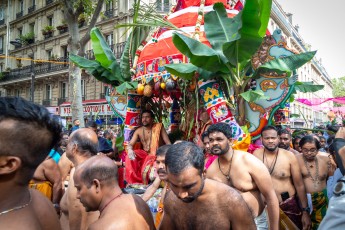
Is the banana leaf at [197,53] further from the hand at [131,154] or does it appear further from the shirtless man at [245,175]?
the hand at [131,154]

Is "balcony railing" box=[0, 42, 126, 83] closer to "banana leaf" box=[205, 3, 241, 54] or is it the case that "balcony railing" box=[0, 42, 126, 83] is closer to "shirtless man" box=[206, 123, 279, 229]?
"banana leaf" box=[205, 3, 241, 54]

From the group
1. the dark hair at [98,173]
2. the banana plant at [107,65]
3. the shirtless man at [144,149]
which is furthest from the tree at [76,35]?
the dark hair at [98,173]

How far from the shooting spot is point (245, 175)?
3529mm

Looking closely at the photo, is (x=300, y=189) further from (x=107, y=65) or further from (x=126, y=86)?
(x=107, y=65)

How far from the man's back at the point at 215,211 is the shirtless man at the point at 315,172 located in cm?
267

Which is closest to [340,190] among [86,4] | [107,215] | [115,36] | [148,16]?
[107,215]

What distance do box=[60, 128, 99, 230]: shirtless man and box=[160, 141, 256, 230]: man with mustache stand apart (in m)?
0.75

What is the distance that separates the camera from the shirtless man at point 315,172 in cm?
469

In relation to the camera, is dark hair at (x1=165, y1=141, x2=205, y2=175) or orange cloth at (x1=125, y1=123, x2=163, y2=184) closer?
dark hair at (x1=165, y1=141, x2=205, y2=175)

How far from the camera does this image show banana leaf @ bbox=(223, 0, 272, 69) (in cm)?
489

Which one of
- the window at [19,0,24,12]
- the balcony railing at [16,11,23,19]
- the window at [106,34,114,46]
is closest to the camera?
the window at [106,34,114,46]

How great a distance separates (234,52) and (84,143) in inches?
110

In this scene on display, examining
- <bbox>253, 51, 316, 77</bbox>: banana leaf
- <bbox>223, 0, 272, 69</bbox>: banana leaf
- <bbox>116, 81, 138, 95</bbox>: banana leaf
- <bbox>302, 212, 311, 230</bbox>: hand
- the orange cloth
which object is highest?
<bbox>223, 0, 272, 69</bbox>: banana leaf

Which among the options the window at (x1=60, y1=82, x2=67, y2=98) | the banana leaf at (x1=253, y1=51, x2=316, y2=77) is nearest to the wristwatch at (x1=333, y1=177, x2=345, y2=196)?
the banana leaf at (x1=253, y1=51, x2=316, y2=77)
